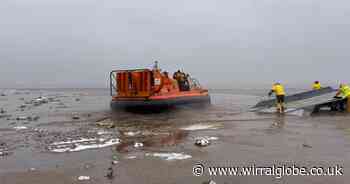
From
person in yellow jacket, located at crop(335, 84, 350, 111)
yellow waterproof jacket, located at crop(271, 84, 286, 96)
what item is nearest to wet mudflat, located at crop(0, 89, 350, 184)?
yellow waterproof jacket, located at crop(271, 84, 286, 96)

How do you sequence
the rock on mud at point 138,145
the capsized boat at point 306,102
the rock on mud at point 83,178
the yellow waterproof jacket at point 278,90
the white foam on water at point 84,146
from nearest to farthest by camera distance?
the rock on mud at point 83,178 → the white foam on water at point 84,146 → the rock on mud at point 138,145 → the capsized boat at point 306,102 → the yellow waterproof jacket at point 278,90

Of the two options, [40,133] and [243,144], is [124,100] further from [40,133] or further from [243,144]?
[243,144]

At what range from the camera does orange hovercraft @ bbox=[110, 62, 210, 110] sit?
14.8 m

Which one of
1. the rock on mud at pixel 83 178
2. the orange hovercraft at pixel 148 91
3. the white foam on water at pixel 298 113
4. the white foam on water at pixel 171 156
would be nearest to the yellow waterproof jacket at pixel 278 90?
the white foam on water at pixel 298 113

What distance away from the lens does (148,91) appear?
14.9m

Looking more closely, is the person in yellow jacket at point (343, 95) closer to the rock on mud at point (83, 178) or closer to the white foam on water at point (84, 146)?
the white foam on water at point (84, 146)

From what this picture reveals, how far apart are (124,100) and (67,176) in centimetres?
1072

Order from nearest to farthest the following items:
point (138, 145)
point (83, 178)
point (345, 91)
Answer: point (83, 178)
point (138, 145)
point (345, 91)

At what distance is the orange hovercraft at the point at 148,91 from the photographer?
48.7 ft

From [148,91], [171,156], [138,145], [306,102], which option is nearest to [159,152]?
[171,156]

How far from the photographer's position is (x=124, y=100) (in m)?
15.7

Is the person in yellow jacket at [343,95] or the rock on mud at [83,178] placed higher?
the person in yellow jacket at [343,95]

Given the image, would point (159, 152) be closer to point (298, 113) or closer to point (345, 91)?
point (298, 113)

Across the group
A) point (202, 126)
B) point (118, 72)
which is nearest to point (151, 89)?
point (118, 72)
